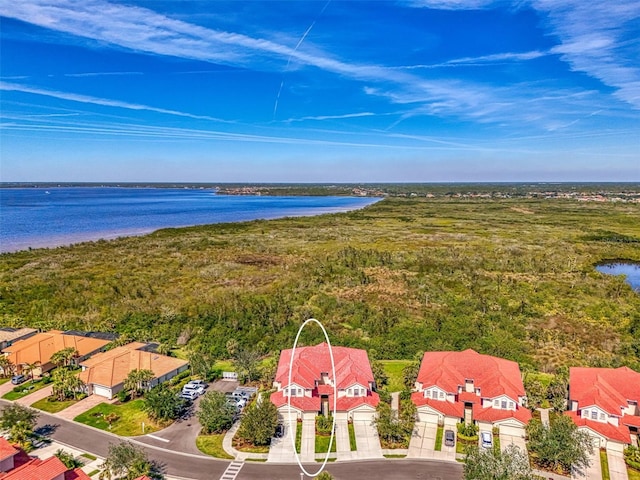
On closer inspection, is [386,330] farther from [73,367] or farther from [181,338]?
[73,367]

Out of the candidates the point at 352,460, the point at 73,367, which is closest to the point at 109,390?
the point at 73,367

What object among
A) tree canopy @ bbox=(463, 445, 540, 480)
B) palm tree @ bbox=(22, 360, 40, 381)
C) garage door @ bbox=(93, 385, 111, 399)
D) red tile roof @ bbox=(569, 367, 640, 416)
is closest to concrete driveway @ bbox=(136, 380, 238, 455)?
garage door @ bbox=(93, 385, 111, 399)

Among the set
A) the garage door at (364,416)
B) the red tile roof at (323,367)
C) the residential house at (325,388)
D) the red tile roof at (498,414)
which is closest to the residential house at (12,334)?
the red tile roof at (323,367)

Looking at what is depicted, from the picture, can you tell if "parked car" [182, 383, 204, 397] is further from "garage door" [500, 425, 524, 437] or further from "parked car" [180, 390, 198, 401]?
"garage door" [500, 425, 524, 437]

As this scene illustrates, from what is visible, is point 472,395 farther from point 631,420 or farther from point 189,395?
point 189,395

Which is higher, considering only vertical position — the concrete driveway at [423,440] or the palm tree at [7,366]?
the palm tree at [7,366]

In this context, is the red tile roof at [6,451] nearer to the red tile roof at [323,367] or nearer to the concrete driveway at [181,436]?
the concrete driveway at [181,436]
